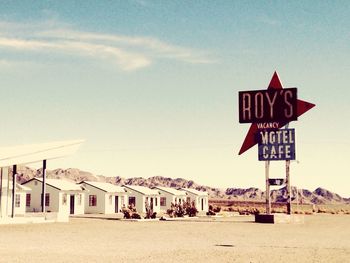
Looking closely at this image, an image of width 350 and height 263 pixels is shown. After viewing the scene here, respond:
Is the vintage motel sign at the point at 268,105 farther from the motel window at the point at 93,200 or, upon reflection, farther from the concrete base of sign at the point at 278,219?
the motel window at the point at 93,200

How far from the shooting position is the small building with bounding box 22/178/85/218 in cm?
4944

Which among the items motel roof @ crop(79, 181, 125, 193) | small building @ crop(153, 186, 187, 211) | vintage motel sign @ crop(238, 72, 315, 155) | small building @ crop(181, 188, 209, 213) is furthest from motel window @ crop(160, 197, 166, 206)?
vintage motel sign @ crop(238, 72, 315, 155)

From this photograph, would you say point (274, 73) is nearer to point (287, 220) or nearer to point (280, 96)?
point (280, 96)

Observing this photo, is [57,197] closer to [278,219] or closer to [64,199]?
[64,199]

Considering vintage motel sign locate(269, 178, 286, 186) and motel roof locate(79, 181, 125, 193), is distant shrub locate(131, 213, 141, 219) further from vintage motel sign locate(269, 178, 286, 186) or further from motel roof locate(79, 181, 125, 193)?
motel roof locate(79, 181, 125, 193)

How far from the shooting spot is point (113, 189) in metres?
57.2

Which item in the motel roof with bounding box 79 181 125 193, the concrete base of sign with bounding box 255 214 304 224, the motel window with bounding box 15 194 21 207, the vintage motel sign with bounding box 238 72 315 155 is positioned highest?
the vintage motel sign with bounding box 238 72 315 155

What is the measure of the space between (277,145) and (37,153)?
59.9 ft

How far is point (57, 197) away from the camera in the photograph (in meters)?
49.3

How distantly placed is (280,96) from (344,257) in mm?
24690

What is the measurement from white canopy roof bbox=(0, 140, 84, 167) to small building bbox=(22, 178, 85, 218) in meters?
13.5

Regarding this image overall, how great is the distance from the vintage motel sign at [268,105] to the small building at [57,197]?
21315 millimetres

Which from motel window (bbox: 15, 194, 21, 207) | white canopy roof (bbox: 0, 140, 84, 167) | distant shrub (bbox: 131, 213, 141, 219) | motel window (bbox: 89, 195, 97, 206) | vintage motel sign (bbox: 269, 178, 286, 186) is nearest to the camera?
white canopy roof (bbox: 0, 140, 84, 167)

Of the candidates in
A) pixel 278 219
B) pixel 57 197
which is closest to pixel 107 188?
pixel 57 197
